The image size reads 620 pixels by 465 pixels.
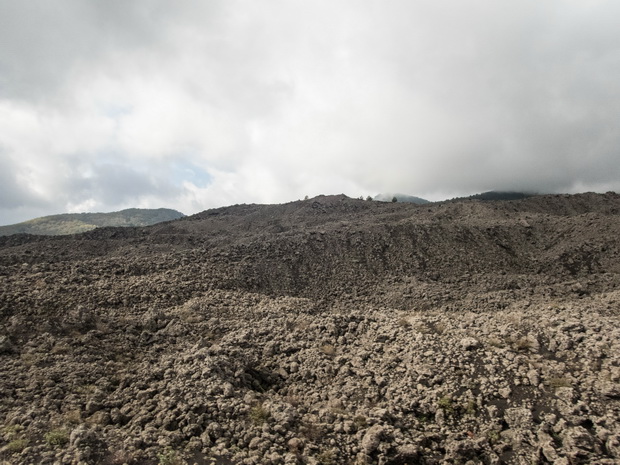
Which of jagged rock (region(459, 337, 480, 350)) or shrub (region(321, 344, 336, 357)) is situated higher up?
jagged rock (region(459, 337, 480, 350))

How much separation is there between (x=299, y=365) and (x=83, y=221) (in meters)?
165

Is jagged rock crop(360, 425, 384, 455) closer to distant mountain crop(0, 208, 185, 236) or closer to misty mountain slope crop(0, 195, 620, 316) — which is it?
misty mountain slope crop(0, 195, 620, 316)

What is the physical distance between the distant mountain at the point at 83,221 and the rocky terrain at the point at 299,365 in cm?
10723

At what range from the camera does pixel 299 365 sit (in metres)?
10.9

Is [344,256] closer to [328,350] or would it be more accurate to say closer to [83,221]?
[328,350]

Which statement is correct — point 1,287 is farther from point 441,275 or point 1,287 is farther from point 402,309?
point 441,275

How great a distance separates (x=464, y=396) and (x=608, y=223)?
23.8 m

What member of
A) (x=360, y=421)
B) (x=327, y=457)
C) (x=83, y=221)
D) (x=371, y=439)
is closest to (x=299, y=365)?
(x=360, y=421)

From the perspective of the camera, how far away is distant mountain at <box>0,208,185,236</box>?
119m

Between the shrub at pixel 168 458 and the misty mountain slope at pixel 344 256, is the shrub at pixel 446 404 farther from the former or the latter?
the misty mountain slope at pixel 344 256

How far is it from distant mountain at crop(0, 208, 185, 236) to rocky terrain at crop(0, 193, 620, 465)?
107233 millimetres

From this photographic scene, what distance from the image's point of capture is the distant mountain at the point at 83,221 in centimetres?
11862

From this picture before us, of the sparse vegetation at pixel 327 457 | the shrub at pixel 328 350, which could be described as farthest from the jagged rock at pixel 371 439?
the shrub at pixel 328 350

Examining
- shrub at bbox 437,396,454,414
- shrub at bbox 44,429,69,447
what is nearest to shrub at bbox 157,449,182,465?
shrub at bbox 44,429,69,447
